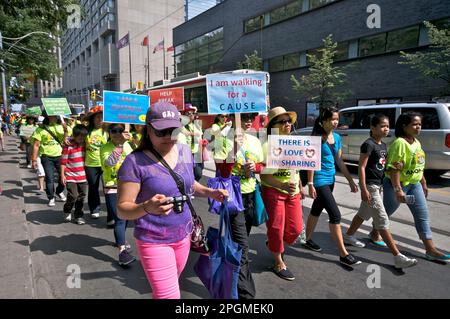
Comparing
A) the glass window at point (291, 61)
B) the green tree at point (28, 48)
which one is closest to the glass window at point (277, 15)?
the glass window at point (291, 61)

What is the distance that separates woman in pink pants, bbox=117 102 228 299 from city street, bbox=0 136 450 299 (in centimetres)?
109

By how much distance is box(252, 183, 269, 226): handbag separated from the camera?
3.32 meters

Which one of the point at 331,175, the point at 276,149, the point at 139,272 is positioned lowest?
the point at 139,272

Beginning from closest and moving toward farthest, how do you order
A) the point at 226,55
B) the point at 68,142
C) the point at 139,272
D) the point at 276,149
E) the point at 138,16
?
the point at 276,149 < the point at 139,272 < the point at 68,142 < the point at 226,55 < the point at 138,16

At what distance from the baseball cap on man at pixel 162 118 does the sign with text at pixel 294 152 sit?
152 cm

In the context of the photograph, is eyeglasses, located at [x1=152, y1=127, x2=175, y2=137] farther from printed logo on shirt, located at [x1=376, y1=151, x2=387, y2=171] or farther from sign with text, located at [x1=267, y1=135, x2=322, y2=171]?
printed logo on shirt, located at [x1=376, y1=151, x2=387, y2=171]

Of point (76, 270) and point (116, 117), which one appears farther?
point (116, 117)

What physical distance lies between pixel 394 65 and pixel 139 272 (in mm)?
17376

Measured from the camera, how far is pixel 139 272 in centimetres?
356

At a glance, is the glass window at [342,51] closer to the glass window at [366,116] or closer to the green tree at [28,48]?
the glass window at [366,116]

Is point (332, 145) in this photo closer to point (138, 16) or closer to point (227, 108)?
point (227, 108)

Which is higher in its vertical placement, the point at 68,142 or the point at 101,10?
the point at 101,10

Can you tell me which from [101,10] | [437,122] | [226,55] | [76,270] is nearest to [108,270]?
[76,270]

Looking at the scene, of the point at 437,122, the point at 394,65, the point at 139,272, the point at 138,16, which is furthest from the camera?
the point at 138,16
